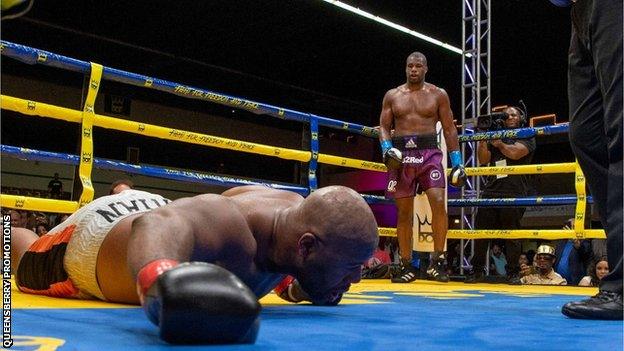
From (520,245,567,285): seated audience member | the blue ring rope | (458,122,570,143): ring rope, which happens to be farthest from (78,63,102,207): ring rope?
(520,245,567,285): seated audience member

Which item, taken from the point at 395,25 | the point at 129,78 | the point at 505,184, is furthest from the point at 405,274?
the point at 395,25

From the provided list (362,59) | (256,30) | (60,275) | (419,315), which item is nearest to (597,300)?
(419,315)

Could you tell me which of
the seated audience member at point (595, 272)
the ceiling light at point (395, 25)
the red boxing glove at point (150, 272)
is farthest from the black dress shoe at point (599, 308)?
the ceiling light at point (395, 25)

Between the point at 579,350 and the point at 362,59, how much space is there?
500 inches

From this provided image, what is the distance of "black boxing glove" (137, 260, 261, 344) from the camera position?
96 cm

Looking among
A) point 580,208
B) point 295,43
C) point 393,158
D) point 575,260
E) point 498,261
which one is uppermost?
point 295,43

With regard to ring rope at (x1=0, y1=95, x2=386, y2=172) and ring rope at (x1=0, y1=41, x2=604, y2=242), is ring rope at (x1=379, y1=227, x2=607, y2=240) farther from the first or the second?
ring rope at (x1=0, y1=95, x2=386, y2=172)

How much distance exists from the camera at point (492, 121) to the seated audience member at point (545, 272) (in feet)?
3.58

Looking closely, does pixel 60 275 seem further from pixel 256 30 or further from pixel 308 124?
pixel 256 30

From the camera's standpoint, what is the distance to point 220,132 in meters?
14.8

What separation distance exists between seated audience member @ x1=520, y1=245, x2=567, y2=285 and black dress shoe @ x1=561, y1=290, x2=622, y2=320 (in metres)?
3.36

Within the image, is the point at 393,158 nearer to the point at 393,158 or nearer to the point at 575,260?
the point at 393,158

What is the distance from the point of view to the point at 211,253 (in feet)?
4.29

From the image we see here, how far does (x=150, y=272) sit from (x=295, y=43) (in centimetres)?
1192
